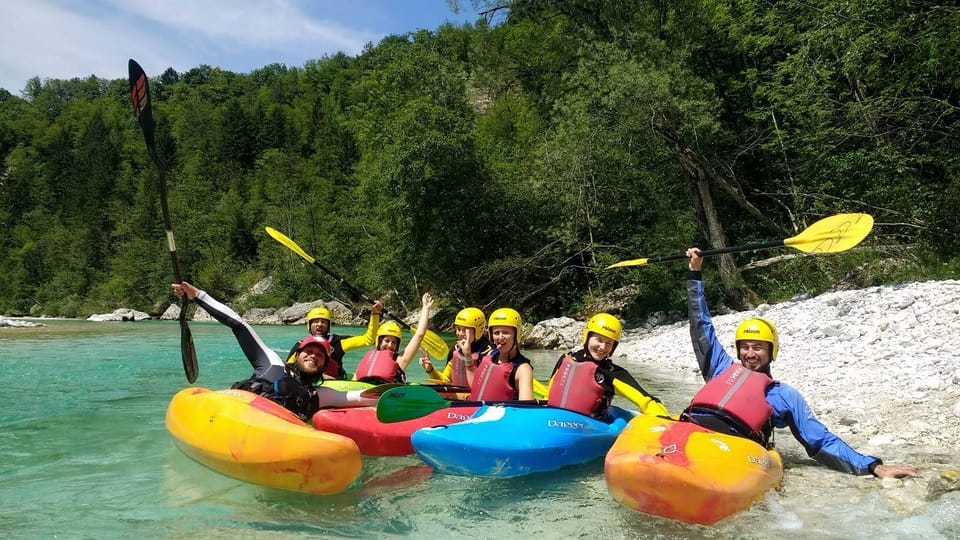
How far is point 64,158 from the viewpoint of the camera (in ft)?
201

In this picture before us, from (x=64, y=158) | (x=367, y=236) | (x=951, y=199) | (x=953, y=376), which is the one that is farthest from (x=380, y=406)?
(x=64, y=158)

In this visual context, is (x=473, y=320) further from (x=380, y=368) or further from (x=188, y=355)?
(x=188, y=355)

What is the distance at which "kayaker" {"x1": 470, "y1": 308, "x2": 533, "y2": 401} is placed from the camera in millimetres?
4648

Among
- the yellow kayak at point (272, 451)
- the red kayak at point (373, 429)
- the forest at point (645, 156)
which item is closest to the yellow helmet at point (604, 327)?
the red kayak at point (373, 429)

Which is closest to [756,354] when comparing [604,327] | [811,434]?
[811,434]

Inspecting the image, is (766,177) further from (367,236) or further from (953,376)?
(367,236)

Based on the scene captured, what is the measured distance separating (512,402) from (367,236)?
25.4 meters

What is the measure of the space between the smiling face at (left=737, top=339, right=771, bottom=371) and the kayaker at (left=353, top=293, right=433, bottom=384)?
2.87 m

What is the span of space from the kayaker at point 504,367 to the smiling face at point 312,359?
1208 mm

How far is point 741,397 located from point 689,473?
2.63 feet

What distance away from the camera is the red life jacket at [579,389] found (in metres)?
4.33

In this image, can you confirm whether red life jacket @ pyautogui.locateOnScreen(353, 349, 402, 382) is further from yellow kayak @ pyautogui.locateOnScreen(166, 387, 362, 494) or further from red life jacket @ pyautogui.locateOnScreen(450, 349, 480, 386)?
yellow kayak @ pyautogui.locateOnScreen(166, 387, 362, 494)

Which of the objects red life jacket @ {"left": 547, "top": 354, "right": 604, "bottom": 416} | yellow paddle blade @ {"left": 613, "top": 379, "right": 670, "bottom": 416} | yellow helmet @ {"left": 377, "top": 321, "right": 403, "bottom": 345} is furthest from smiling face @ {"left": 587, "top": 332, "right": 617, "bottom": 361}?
yellow helmet @ {"left": 377, "top": 321, "right": 403, "bottom": 345}

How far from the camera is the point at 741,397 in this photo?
3.48 m
